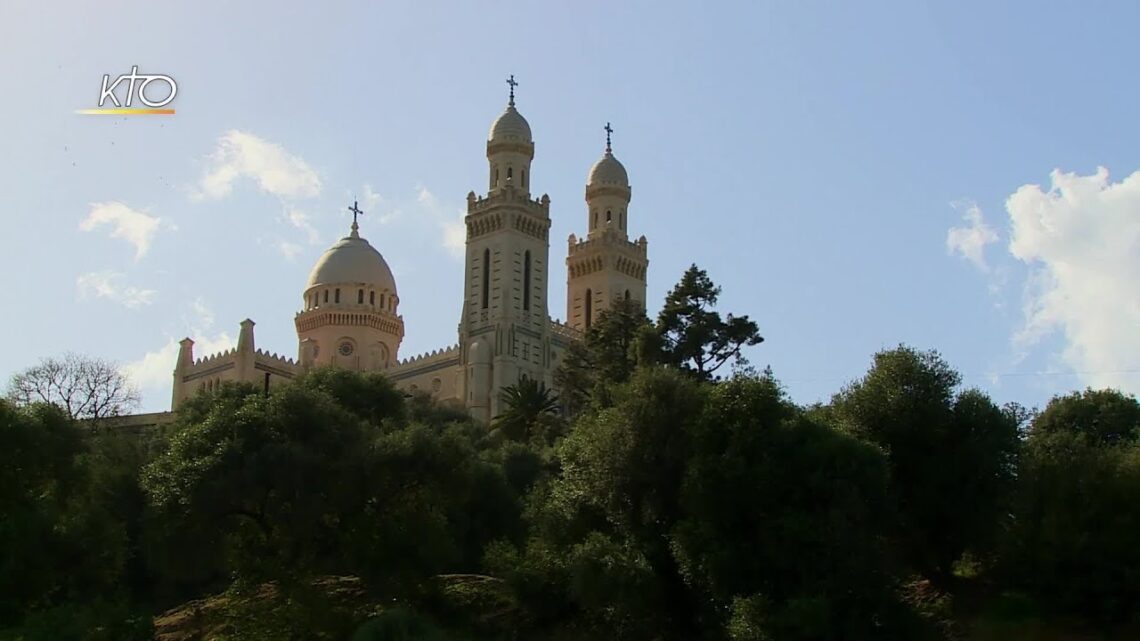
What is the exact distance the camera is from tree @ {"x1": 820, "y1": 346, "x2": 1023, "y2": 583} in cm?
3103

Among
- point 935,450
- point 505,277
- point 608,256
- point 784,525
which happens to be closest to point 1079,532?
point 935,450

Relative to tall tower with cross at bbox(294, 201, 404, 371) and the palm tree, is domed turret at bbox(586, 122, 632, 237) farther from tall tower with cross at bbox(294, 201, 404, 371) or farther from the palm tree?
the palm tree

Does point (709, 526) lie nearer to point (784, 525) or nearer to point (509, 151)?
point (784, 525)

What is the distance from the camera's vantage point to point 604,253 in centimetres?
8569

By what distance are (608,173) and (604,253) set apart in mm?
5535

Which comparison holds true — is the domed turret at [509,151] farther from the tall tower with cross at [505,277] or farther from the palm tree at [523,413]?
the palm tree at [523,413]

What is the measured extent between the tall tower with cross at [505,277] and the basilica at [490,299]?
60 millimetres

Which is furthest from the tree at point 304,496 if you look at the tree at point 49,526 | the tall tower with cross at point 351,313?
the tall tower with cross at point 351,313

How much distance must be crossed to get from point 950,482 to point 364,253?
2469 inches

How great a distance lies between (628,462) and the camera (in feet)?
101

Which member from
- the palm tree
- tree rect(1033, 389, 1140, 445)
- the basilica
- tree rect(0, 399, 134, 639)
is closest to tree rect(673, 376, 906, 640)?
tree rect(0, 399, 134, 639)

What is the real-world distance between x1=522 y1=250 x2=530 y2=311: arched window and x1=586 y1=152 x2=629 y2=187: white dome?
10.5m

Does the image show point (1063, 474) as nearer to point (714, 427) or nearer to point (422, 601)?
point (714, 427)

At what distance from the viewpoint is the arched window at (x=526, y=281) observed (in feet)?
258
